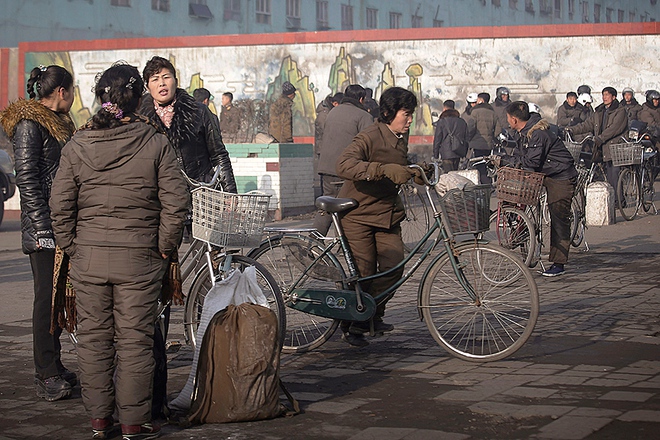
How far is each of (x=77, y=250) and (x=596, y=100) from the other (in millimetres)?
23523

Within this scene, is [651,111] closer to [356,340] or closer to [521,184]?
[521,184]

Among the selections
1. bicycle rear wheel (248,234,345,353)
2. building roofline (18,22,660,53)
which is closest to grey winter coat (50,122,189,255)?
bicycle rear wheel (248,234,345,353)

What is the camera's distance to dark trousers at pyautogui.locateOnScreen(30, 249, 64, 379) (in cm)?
613

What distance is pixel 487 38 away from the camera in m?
28.6

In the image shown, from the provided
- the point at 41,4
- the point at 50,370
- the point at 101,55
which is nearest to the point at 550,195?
the point at 50,370

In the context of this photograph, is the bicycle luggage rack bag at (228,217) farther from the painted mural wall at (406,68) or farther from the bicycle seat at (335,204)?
the painted mural wall at (406,68)

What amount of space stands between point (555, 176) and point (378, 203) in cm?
394

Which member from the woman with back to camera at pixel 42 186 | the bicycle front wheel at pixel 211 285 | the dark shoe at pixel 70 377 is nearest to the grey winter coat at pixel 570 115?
the bicycle front wheel at pixel 211 285

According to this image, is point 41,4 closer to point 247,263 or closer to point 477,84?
point 477,84

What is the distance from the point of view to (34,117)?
242 inches

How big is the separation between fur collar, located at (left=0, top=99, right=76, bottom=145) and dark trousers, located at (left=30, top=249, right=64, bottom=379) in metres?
0.67

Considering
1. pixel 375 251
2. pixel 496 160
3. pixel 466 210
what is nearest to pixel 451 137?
pixel 496 160

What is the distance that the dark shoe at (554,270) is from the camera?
1059 centimetres

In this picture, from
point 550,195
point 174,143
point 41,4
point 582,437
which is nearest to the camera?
point 582,437
